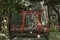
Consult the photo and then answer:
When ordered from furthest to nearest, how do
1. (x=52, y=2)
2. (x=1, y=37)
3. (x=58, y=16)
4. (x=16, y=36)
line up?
(x=58, y=16) < (x=52, y=2) < (x=16, y=36) < (x=1, y=37)

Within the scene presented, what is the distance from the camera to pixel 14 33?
11336mm

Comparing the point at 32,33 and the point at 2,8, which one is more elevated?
the point at 2,8

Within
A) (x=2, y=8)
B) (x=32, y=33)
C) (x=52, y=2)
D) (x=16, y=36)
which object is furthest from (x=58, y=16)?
(x=2, y=8)

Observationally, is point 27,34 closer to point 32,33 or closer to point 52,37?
point 32,33

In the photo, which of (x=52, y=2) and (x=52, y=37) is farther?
(x=52, y=2)

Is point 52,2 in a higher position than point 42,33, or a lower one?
higher

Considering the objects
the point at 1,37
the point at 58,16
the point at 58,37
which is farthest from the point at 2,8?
the point at 58,16

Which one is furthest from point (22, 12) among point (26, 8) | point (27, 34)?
point (27, 34)

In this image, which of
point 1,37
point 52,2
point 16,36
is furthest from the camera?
point 52,2

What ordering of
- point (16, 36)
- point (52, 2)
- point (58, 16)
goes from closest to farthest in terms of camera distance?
point (16, 36), point (52, 2), point (58, 16)

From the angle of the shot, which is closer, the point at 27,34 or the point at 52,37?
the point at 52,37

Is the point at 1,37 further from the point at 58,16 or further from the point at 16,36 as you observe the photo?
the point at 58,16

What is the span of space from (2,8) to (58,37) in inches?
115

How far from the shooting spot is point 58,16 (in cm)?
1398
